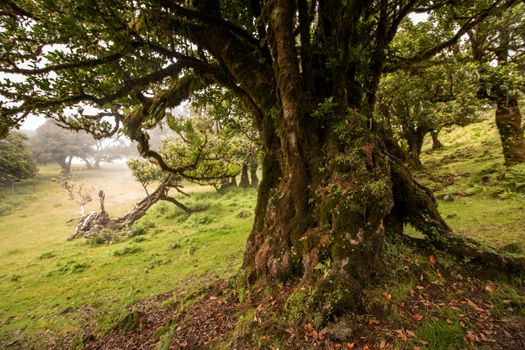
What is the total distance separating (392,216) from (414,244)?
0.70 meters

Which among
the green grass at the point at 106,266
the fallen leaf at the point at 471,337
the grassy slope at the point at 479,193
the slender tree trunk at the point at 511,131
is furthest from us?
the slender tree trunk at the point at 511,131

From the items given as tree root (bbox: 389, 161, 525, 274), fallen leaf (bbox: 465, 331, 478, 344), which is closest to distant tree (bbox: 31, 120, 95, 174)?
tree root (bbox: 389, 161, 525, 274)

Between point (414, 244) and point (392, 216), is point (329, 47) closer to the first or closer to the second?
point (392, 216)

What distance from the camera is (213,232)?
50.4 feet

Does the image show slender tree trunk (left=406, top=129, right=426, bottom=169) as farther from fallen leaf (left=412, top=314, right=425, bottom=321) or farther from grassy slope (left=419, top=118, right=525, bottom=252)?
fallen leaf (left=412, top=314, right=425, bottom=321)

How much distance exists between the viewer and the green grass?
8.83 m

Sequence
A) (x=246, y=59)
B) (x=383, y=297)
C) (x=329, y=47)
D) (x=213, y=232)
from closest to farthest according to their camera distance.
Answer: (x=383, y=297), (x=329, y=47), (x=246, y=59), (x=213, y=232)

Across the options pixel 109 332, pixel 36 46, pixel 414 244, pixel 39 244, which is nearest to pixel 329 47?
pixel 414 244

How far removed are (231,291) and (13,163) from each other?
42.3 metres

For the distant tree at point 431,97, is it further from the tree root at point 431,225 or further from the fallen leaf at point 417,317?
the fallen leaf at point 417,317

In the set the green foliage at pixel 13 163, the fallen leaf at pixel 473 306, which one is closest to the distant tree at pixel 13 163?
the green foliage at pixel 13 163

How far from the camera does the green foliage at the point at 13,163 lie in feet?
113

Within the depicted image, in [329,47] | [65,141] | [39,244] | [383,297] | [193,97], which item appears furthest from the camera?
[65,141]

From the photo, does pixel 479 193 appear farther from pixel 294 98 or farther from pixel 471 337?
pixel 294 98
